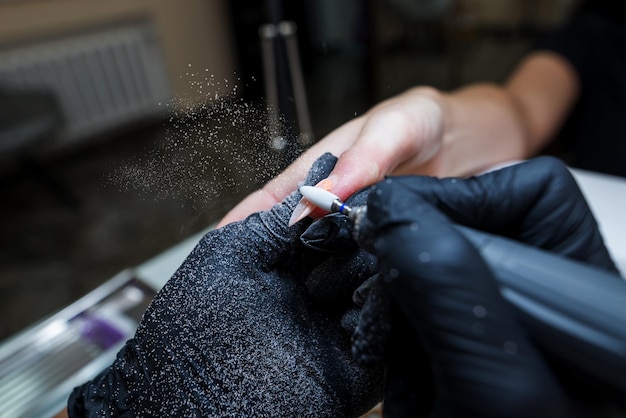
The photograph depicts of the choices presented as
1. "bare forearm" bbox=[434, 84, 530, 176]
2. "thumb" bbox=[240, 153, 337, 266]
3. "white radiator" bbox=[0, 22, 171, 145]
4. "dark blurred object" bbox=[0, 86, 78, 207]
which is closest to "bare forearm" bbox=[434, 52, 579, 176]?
"bare forearm" bbox=[434, 84, 530, 176]

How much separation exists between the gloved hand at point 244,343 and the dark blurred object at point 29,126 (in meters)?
1.69

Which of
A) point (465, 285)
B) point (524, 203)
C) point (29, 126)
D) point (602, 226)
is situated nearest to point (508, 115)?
point (602, 226)

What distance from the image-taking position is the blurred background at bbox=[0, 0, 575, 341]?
449mm

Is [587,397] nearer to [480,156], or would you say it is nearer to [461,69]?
[480,156]

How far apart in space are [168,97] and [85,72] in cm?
185

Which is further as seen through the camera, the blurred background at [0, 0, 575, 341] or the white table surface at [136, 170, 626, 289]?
the white table surface at [136, 170, 626, 289]

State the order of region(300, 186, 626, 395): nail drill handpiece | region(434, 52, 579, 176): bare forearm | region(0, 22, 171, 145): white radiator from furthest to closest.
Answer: region(0, 22, 171, 145): white radiator < region(434, 52, 579, 176): bare forearm < region(300, 186, 626, 395): nail drill handpiece

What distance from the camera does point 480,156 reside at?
0.91 meters

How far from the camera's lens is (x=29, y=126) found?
1795mm

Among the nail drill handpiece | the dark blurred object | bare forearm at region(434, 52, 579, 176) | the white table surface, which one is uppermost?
the nail drill handpiece

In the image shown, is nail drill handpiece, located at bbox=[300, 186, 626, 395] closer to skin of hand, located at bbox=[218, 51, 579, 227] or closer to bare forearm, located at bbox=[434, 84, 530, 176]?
skin of hand, located at bbox=[218, 51, 579, 227]

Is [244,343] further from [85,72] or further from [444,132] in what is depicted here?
[85,72]

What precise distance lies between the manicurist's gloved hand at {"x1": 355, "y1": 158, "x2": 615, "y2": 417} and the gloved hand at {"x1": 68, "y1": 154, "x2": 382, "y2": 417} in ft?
0.31

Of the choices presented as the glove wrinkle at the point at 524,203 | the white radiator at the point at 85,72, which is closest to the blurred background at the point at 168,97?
the white radiator at the point at 85,72
